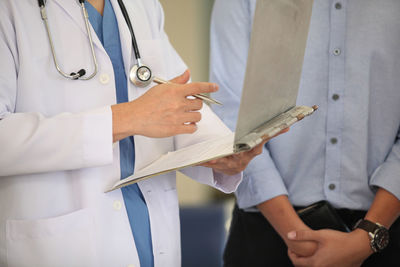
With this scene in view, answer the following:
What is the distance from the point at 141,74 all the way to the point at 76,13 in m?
0.21

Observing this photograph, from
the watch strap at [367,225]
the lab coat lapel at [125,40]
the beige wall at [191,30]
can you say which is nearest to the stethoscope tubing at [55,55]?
the lab coat lapel at [125,40]

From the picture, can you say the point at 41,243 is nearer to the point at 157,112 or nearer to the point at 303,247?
the point at 157,112

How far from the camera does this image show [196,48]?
9.55 ft

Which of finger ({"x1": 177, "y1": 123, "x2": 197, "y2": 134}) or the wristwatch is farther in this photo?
the wristwatch

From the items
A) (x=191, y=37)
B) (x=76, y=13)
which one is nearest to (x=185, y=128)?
(x=76, y=13)

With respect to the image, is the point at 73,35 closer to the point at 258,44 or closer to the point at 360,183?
the point at 258,44

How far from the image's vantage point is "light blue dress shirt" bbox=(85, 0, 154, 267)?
1.14 metres

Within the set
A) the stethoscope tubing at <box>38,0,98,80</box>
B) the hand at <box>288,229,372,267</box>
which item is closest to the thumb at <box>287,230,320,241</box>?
the hand at <box>288,229,372,267</box>

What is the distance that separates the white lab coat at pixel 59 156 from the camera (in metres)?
1.00

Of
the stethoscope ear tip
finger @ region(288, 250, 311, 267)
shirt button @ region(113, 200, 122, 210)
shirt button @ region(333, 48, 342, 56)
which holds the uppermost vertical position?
shirt button @ region(333, 48, 342, 56)

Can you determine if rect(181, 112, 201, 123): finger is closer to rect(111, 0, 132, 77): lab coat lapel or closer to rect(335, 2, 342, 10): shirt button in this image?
rect(111, 0, 132, 77): lab coat lapel

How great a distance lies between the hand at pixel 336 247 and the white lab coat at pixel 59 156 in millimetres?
386

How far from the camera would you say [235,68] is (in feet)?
4.90

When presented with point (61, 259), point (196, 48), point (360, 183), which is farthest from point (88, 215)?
point (196, 48)
